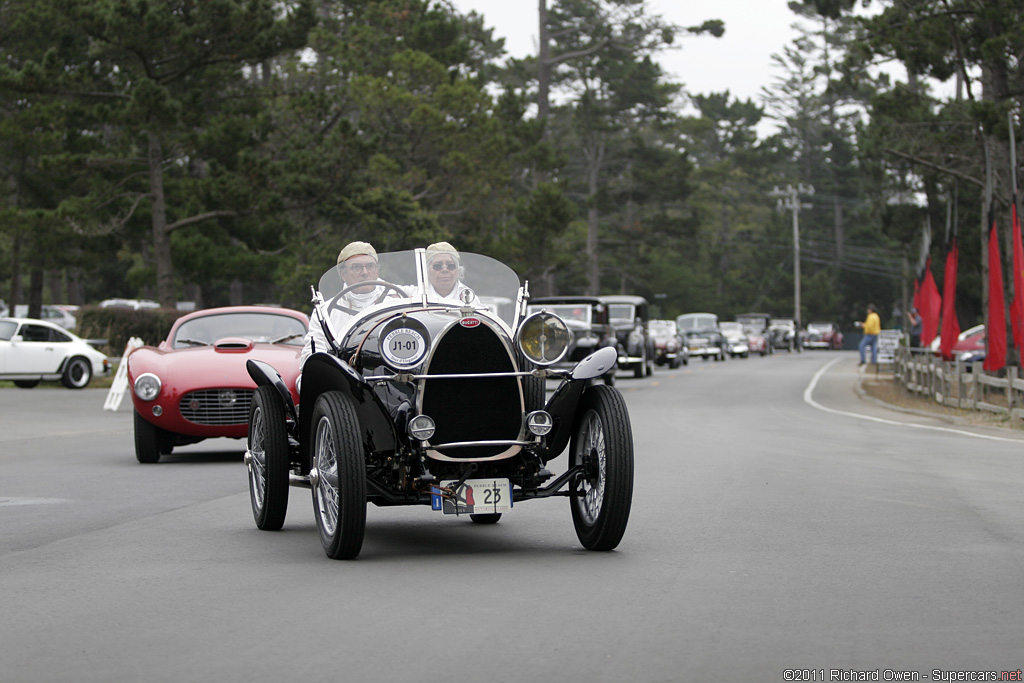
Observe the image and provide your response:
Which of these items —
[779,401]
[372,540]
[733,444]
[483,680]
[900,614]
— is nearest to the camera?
[483,680]

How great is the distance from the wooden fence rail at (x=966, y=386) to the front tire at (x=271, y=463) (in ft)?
45.6

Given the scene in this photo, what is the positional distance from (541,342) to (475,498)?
37.5 inches

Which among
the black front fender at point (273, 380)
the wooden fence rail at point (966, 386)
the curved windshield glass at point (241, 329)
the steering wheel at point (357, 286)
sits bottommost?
the wooden fence rail at point (966, 386)

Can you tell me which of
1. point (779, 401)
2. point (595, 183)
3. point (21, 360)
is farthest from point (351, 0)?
point (779, 401)

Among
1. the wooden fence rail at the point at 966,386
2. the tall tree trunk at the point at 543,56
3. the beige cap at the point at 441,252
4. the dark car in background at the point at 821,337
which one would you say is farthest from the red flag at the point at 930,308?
the dark car in background at the point at 821,337

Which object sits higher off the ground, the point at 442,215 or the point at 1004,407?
the point at 442,215

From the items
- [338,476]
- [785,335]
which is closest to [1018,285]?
[338,476]

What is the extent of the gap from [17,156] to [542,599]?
132ft

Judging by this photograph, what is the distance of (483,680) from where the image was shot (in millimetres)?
4738

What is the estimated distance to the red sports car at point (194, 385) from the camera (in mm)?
12820

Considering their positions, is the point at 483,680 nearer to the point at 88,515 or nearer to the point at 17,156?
the point at 88,515

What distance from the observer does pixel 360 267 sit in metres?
8.52

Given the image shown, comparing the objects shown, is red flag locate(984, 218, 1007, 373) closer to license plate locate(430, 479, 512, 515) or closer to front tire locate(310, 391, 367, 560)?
license plate locate(430, 479, 512, 515)

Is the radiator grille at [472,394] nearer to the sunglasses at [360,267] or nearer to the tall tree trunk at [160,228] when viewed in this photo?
the sunglasses at [360,267]
